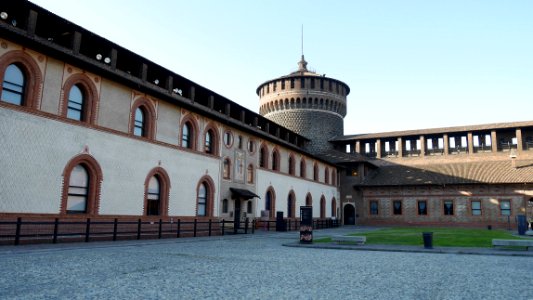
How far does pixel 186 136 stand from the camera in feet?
82.3

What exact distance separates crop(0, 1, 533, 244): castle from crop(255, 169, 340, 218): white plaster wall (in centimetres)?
17

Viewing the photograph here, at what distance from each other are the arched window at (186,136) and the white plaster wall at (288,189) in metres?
8.71

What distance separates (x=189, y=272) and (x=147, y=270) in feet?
3.25

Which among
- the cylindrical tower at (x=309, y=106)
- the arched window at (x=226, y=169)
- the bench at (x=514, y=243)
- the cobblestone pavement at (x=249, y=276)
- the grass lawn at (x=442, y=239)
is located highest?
the cylindrical tower at (x=309, y=106)

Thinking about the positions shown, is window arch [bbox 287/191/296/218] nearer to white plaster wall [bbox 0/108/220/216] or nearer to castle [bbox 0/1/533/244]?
castle [bbox 0/1/533/244]

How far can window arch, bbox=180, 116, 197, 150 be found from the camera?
24.7 metres

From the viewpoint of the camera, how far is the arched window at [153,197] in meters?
21.6

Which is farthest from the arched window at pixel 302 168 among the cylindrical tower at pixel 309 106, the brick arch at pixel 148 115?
the brick arch at pixel 148 115

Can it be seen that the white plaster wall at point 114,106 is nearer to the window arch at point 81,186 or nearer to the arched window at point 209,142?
the window arch at point 81,186

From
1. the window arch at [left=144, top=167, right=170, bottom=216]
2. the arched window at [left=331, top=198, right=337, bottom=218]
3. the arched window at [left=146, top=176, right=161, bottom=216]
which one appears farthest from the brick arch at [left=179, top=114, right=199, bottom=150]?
the arched window at [left=331, top=198, right=337, bottom=218]

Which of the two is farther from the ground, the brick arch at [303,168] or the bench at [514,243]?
the brick arch at [303,168]

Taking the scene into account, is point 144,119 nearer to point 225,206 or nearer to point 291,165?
point 225,206

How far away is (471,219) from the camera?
140 feet

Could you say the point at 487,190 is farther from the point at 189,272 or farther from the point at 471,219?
the point at 189,272
